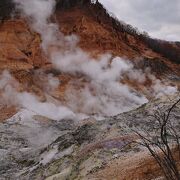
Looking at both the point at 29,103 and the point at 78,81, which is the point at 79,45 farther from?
the point at 29,103

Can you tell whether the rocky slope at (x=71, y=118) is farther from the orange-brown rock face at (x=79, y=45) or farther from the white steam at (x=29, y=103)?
the white steam at (x=29, y=103)

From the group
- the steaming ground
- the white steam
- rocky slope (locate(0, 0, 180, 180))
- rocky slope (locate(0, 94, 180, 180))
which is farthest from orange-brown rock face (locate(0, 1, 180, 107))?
rocky slope (locate(0, 94, 180, 180))

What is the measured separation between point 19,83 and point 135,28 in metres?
29.0

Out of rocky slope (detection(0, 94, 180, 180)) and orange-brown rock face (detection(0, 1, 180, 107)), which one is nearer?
rocky slope (detection(0, 94, 180, 180))

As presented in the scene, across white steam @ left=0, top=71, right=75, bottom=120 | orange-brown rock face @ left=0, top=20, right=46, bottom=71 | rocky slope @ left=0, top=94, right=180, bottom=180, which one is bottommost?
rocky slope @ left=0, top=94, right=180, bottom=180

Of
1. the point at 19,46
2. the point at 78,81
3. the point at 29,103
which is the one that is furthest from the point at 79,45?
the point at 29,103

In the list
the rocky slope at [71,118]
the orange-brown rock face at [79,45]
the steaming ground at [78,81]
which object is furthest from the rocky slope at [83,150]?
the orange-brown rock face at [79,45]

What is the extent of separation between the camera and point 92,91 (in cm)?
3922

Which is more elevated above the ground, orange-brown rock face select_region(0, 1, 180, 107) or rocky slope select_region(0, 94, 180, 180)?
orange-brown rock face select_region(0, 1, 180, 107)

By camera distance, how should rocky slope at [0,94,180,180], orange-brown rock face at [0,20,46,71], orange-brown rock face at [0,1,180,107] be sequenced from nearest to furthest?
rocky slope at [0,94,180,180]
orange-brown rock face at [0,1,180,107]
orange-brown rock face at [0,20,46,71]

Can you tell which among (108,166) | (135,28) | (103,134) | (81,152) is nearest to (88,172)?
(108,166)

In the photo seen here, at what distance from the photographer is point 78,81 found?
3950 cm

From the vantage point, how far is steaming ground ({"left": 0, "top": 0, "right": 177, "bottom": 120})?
34094 mm

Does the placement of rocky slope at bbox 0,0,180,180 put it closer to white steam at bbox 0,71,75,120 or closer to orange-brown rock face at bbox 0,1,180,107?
orange-brown rock face at bbox 0,1,180,107
